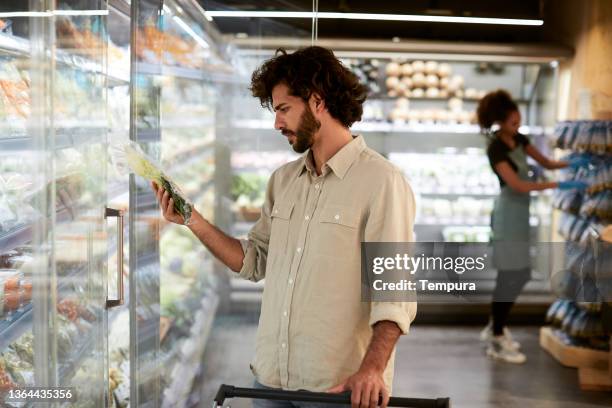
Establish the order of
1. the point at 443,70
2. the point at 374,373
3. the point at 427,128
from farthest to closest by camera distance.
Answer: the point at 443,70, the point at 427,128, the point at 374,373

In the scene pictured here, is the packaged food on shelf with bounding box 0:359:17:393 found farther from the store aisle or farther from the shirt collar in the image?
the store aisle

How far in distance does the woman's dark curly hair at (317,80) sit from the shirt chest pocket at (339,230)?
0.93ft

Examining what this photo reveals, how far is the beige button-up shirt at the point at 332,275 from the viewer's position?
2.16 metres

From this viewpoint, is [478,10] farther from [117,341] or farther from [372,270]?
[372,270]

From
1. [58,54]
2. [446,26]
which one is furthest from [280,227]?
[446,26]

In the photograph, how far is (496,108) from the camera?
17.8ft

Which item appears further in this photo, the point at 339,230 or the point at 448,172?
the point at 448,172

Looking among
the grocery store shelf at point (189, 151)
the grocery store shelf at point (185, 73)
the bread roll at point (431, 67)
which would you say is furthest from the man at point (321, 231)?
the bread roll at point (431, 67)

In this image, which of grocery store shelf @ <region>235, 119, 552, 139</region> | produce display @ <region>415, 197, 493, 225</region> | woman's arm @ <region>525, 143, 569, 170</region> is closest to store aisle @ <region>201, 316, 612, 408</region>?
produce display @ <region>415, 197, 493, 225</region>

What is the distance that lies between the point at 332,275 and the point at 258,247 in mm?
349

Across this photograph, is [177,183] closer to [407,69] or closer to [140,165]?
[140,165]

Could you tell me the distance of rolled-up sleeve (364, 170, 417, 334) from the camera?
6.77 feet

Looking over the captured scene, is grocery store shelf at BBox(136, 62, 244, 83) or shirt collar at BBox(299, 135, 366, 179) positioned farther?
grocery store shelf at BBox(136, 62, 244, 83)

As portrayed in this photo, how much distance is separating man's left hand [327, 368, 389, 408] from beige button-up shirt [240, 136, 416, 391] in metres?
0.17
